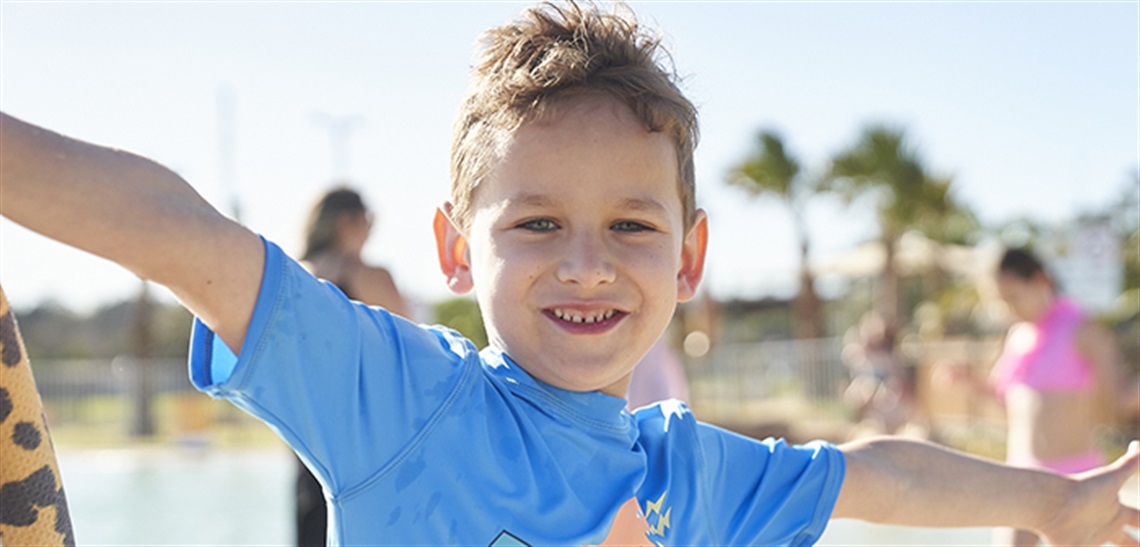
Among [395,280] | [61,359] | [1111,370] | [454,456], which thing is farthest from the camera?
[61,359]

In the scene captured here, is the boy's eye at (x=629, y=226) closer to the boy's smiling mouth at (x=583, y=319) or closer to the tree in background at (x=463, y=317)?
the boy's smiling mouth at (x=583, y=319)

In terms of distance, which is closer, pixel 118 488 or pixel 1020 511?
pixel 1020 511

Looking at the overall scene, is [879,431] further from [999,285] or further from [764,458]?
[764,458]

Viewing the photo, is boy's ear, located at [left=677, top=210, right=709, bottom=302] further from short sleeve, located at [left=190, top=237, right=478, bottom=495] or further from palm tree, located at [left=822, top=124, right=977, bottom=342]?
palm tree, located at [left=822, top=124, right=977, bottom=342]

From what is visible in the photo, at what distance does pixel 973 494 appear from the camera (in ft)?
6.91

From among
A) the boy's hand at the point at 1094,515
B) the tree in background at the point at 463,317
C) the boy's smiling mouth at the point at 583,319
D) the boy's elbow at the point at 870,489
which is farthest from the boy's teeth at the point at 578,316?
the tree in background at the point at 463,317

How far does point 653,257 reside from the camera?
1.73m

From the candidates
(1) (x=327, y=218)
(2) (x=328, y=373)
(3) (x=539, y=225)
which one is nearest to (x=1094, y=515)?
(3) (x=539, y=225)

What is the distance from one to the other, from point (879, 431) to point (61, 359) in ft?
93.0

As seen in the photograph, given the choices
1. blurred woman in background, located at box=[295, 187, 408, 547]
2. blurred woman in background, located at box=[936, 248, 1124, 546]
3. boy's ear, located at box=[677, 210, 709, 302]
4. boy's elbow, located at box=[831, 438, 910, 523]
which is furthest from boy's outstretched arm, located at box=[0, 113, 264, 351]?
blurred woman in background, located at box=[936, 248, 1124, 546]

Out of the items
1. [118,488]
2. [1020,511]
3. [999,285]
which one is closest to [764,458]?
[1020,511]

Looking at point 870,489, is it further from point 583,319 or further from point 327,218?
point 327,218

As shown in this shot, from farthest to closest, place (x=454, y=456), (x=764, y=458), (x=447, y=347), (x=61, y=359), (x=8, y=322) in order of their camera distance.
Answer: (x=61, y=359)
(x=764, y=458)
(x=447, y=347)
(x=454, y=456)
(x=8, y=322)

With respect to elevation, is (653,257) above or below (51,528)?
above
